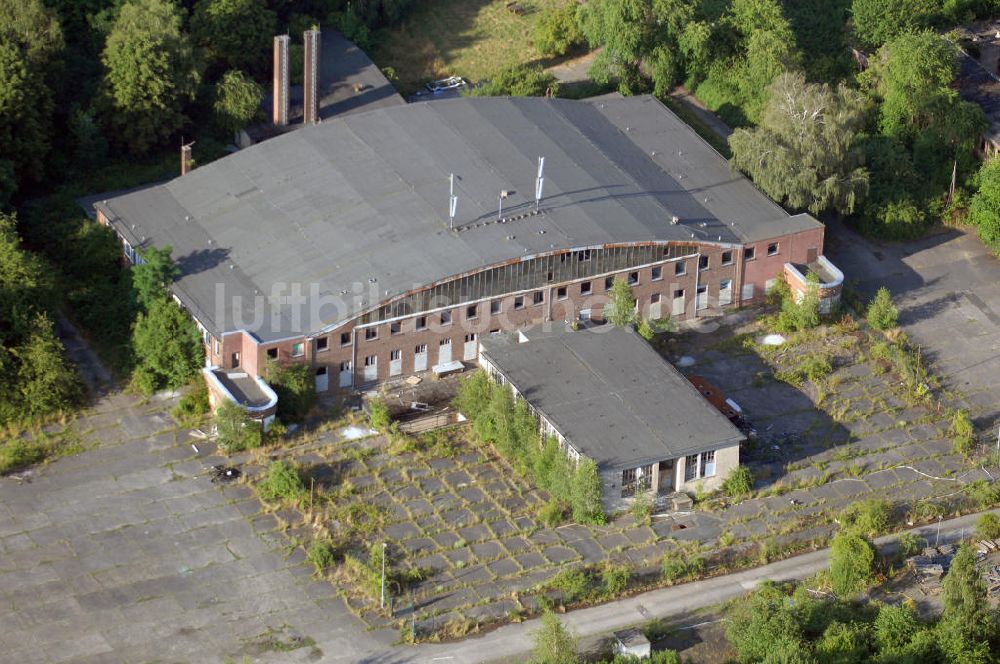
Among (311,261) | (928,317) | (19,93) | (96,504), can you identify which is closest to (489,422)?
(311,261)

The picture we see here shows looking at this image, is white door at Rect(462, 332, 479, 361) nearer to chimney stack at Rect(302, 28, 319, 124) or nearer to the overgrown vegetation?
the overgrown vegetation

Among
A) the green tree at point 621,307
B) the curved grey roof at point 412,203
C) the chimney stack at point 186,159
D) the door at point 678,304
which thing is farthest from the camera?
the chimney stack at point 186,159

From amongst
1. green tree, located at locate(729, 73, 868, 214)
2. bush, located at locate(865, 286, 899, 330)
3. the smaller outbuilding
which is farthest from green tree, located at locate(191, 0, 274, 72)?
bush, located at locate(865, 286, 899, 330)

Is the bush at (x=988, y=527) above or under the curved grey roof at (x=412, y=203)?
under

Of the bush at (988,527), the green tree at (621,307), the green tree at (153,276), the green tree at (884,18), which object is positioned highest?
the green tree at (884,18)

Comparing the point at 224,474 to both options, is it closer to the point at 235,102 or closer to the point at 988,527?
the point at 235,102

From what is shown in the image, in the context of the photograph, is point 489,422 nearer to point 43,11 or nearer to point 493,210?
point 493,210

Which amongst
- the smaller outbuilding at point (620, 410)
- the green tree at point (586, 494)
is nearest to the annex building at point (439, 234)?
the smaller outbuilding at point (620, 410)

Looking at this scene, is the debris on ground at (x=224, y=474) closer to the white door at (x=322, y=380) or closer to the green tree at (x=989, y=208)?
the white door at (x=322, y=380)
